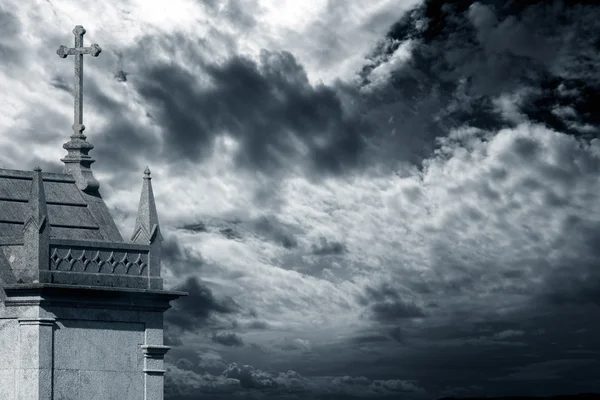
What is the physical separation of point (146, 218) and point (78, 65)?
4973 mm

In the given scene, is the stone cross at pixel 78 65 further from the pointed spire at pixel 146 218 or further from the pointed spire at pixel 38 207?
the pointed spire at pixel 38 207

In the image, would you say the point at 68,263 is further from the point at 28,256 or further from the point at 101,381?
the point at 101,381

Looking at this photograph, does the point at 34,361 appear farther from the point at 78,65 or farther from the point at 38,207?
the point at 78,65

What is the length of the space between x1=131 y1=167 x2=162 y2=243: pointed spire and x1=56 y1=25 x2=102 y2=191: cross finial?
182 cm

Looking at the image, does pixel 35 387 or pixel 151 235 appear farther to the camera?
pixel 151 235

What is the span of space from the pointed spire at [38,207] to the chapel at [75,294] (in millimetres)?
24

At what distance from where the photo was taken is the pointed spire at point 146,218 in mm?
34188

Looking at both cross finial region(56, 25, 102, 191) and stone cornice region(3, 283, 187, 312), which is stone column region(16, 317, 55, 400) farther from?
cross finial region(56, 25, 102, 191)

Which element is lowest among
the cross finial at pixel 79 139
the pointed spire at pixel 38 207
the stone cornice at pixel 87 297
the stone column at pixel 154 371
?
the stone column at pixel 154 371

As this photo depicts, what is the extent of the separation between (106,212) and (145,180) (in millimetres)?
1735

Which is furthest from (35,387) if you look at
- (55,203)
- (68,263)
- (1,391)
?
(55,203)

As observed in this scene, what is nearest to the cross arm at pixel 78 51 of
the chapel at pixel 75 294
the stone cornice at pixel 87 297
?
Answer: the chapel at pixel 75 294

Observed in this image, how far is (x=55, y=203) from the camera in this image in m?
34.8

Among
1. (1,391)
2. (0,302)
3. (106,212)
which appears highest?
(106,212)
